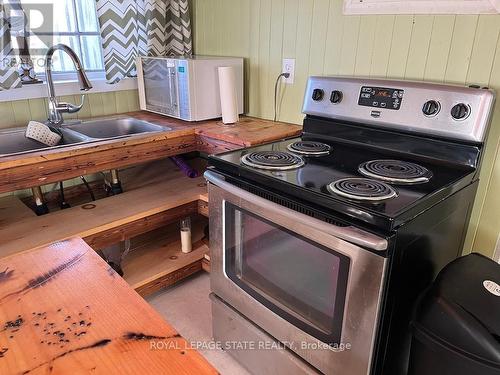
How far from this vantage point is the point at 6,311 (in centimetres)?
63

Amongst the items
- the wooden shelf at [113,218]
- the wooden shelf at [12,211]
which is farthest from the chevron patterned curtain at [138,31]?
the wooden shelf at [12,211]

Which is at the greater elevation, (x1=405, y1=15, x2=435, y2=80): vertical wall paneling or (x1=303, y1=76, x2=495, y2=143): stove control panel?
(x1=405, y1=15, x2=435, y2=80): vertical wall paneling

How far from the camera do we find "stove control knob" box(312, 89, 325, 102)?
1618mm

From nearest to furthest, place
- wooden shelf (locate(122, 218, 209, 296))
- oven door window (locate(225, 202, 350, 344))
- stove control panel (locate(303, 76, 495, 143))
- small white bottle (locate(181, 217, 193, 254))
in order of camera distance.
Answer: oven door window (locate(225, 202, 350, 344))
stove control panel (locate(303, 76, 495, 143))
wooden shelf (locate(122, 218, 209, 296))
small white bottle (locate(181, 217, 193, 254))

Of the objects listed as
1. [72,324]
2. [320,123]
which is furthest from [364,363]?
[320,123]

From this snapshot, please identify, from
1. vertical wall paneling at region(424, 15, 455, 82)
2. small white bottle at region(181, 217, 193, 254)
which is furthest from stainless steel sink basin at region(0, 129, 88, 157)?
vertical wall paneling at region(424, 15, 455, 82)

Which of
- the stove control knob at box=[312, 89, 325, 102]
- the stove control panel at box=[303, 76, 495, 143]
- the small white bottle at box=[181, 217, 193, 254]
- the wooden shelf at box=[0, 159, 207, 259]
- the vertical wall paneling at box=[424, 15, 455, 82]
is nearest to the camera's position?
the stove control panel at box=[303, 76, 495, 143]

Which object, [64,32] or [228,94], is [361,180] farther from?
[64,32]

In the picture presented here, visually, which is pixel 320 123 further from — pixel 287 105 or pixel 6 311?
pixel 6 311

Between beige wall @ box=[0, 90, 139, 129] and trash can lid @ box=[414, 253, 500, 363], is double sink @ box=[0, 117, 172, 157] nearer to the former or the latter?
beige wall @ box=[0, 90, 139, 129]

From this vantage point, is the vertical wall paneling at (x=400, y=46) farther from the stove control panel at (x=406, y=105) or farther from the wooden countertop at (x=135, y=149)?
the wooden countertop at (x=135, y=149)

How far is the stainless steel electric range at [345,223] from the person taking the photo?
983 mm

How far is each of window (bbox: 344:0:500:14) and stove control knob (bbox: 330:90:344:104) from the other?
343mm

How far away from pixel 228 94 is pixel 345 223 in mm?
1133
